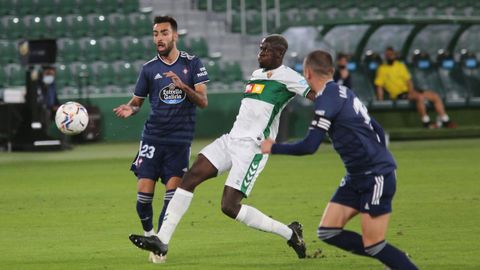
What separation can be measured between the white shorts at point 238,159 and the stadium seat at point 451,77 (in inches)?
816

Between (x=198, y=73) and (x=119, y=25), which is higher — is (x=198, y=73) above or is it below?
above

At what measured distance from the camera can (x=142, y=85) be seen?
10453 millimetres

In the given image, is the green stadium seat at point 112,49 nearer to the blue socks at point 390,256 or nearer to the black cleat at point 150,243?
the black cleat at point 150,243

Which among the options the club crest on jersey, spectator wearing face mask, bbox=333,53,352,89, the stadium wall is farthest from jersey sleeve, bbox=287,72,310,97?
the stadium wall

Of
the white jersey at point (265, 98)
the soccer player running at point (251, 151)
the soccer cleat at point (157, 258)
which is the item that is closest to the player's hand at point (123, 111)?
the soccer player running at point (251, 151)

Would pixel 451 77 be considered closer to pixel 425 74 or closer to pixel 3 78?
pixel 425 74

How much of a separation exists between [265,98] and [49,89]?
1678 cm

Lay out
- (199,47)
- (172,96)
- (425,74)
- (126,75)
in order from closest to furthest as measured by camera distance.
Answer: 1. (172,96)
2. (126,75)
3. (425,74)
4. (199,47)

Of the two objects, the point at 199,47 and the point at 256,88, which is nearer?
the point at 256,88

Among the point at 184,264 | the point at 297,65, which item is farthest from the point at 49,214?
the point at 297,65

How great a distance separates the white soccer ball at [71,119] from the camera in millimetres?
10742

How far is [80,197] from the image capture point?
16.3 meters

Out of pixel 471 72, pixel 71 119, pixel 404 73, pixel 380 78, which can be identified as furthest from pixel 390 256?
pixel 471 72

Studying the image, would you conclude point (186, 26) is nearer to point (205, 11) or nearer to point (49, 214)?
point (205, 11)
